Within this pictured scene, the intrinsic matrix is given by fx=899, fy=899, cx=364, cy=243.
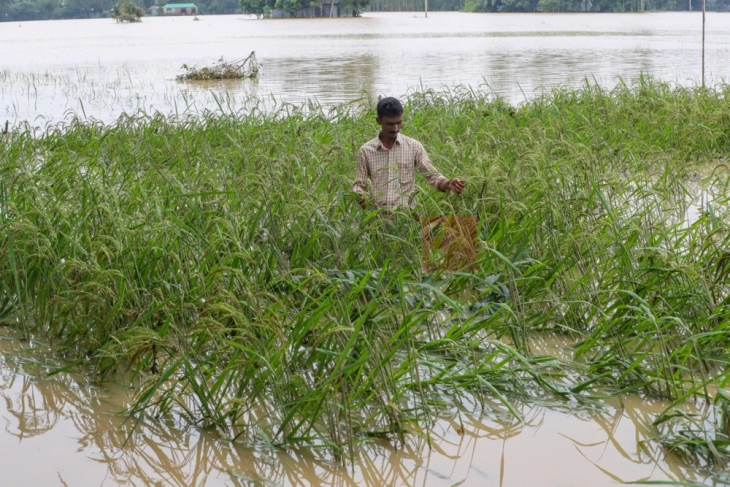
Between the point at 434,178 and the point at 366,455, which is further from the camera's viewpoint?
the point at 434,178

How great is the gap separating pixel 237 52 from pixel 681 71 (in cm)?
1597

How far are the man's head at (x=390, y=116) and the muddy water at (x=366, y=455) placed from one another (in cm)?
176

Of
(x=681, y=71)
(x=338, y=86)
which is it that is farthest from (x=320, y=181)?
(x=681, y=71)

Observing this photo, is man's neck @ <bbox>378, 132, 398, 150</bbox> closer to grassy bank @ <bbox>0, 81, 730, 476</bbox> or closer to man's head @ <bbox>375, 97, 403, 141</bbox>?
man's head @ <bbox>375, 97, 403, 141</bbox>

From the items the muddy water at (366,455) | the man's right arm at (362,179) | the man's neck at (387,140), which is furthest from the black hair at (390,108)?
the muddy water at (366,455)

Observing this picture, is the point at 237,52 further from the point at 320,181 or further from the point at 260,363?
the point at 260,363

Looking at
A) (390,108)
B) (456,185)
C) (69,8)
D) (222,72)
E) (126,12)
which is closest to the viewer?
(456,185)

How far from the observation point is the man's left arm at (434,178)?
4160 millimetres

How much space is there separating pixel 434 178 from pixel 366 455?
193 cm

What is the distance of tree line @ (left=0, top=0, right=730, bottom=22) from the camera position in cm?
7675

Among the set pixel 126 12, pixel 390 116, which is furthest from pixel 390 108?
pixel 126 12

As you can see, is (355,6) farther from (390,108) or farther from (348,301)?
(348,301)

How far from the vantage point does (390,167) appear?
14.4 ft

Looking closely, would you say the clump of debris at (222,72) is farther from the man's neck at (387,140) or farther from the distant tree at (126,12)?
the distant tree at (126,12)
